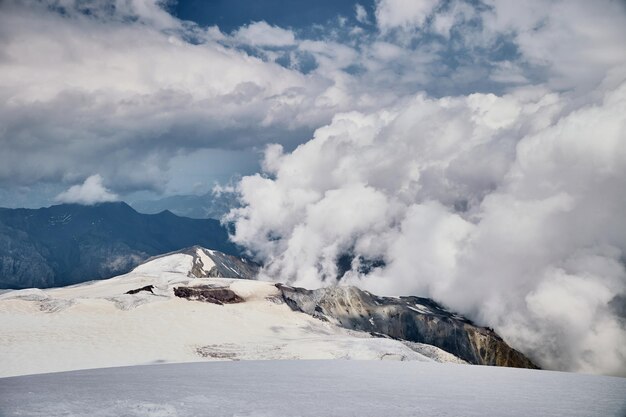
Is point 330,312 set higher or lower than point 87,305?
higher

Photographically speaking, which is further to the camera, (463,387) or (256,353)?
(256,353)

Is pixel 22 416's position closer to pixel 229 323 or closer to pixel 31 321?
pixel 31 321

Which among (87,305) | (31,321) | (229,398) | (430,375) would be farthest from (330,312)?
(229,398)

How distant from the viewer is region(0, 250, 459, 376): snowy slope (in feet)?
174

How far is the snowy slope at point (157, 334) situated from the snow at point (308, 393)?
33.7ft

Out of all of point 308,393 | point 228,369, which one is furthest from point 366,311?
point 308,393

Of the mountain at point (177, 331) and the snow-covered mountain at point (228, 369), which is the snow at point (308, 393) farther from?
the mountain at point (177, 331)

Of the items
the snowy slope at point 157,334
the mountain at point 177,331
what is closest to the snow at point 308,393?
the snowy slope at point 157,334

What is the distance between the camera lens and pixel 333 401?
29.3 m

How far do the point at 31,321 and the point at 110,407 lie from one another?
1761 inches

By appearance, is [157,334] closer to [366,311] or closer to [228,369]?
[228,369]

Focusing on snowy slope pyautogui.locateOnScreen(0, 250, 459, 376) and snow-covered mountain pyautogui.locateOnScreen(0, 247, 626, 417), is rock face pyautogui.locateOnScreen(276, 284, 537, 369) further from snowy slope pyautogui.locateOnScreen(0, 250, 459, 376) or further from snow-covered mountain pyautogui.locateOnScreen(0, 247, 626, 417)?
snow-covered mountain pyautogui.locateOnScreen(0, 247, 626, 417)

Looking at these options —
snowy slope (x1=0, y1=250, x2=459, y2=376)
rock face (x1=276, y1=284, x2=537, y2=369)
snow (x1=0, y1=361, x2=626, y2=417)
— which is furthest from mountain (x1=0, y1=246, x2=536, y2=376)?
rock face (x1=276, y1=284, x2=537, y2=369)

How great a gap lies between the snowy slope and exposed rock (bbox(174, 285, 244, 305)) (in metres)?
2.26
